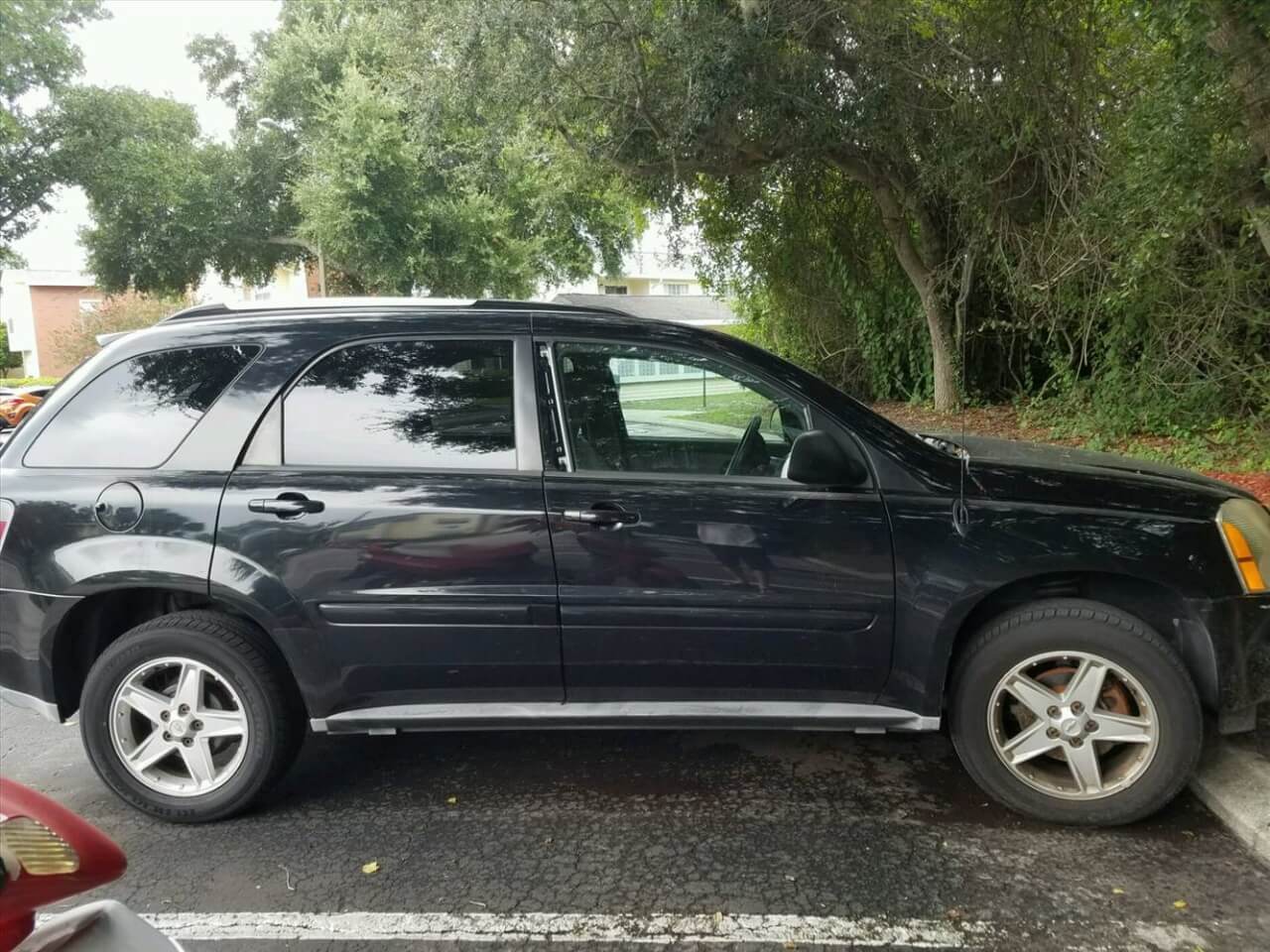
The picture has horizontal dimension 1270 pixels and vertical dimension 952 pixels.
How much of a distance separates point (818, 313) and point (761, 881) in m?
13.2

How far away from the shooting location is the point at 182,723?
326 centimetres

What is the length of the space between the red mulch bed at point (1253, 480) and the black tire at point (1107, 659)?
5.01 metres

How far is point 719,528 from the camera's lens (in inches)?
123

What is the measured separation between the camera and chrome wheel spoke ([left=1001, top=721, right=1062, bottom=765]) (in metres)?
3.08

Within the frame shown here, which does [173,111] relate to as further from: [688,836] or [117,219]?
[688,836]

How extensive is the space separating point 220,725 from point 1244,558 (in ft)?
12.1

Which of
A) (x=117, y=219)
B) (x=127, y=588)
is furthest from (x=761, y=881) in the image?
(x=117, y=219)

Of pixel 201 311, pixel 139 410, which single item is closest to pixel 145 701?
pixel 139 410

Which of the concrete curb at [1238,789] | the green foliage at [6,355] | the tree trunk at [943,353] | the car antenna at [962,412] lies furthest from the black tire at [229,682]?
the green foliage at [6,355]

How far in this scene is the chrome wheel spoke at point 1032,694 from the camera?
10.1 feet

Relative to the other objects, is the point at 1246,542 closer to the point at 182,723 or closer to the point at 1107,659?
the point at 1107,659

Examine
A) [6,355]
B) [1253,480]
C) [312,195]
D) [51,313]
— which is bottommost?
[1253,480]

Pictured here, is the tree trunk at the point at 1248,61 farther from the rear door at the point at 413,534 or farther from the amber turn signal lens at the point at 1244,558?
the rear door at the point at 413,534

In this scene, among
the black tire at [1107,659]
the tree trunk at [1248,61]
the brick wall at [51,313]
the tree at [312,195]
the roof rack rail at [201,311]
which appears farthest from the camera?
the brick wall at [51,313]
